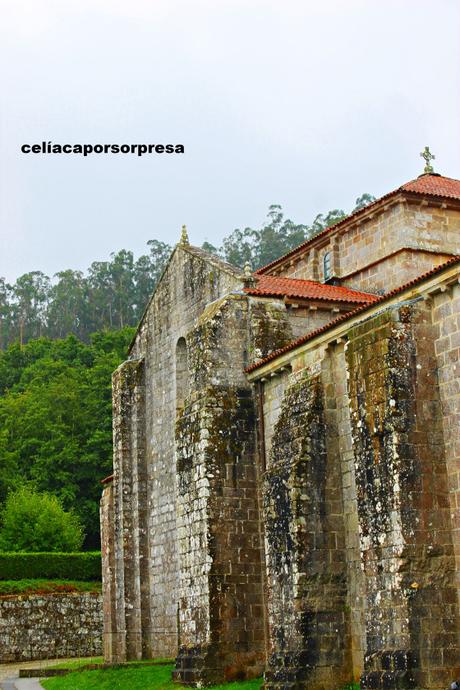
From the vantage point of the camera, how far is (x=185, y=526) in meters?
21.7

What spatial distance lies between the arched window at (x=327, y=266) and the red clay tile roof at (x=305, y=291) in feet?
4.37

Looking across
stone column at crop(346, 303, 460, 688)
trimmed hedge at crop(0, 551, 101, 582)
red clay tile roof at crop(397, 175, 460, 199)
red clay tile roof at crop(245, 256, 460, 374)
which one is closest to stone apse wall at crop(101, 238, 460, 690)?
stone column at crop(346, 303, 460, 688)

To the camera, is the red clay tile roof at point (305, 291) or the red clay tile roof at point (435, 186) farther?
the red clay tile roof at point (435, 186)

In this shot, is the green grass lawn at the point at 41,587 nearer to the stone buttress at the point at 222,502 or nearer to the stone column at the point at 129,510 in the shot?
the stone column at the point at 129,510

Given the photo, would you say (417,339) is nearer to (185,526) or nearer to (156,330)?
(185,526)

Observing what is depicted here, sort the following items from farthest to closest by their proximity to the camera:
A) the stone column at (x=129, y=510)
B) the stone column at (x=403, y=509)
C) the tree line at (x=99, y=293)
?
the tree line at (x=99, y=293), the stone column at (x=129, y=510), the stone column at (x=403, y=509)

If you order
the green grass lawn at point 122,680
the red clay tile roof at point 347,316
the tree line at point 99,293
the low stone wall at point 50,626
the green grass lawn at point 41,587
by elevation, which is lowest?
the green grass lawn at point 122,680

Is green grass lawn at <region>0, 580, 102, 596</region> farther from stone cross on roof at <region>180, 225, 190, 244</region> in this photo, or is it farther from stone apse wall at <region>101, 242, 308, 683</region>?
stone cross on roof at <region>180, 225, 190, 244</region>

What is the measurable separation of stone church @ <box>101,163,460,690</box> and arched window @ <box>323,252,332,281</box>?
0.23ft

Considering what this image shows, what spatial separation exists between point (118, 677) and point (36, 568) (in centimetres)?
1499

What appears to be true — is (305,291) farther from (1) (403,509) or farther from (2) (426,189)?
(1) (403,509)

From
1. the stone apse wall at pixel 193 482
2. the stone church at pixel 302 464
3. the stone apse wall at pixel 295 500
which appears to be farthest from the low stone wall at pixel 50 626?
the stone apse wall at pixel 295 500

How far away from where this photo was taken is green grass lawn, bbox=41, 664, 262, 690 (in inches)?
850

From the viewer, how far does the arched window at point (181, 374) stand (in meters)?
26.1
